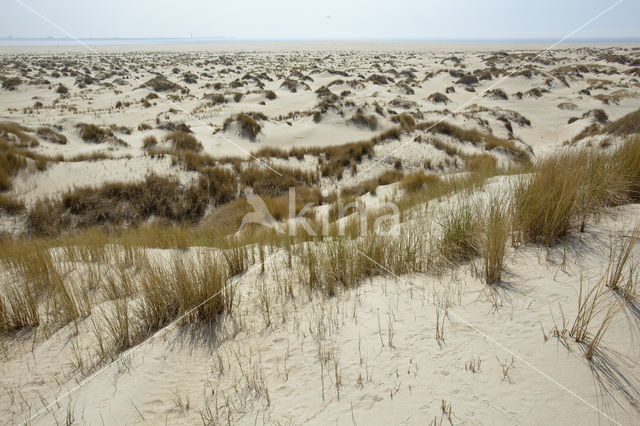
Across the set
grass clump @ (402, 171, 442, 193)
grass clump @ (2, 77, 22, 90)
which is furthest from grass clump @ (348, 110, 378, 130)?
grass clump @ (2, 77, 22, 90)

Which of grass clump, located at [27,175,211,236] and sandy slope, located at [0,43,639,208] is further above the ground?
sandy slope, located at [0,43,639,208]

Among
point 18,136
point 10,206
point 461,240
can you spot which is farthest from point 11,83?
point 461,240

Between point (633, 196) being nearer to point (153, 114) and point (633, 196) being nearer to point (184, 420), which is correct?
point (184, 420)

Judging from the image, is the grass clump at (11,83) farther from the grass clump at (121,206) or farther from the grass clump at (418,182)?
the grass clump at (418,182)

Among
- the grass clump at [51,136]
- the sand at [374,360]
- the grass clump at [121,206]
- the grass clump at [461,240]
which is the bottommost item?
the grass clump at [121,206]

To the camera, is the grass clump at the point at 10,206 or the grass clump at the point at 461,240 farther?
the grass clump at the point at 10,206

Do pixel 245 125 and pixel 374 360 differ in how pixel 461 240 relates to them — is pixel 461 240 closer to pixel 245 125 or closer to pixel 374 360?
pixel 374 360

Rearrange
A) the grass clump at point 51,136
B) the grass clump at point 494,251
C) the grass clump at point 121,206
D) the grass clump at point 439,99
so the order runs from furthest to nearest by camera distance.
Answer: the grass clump at point 439,99, the grass clump at point 51,136, the grass clump at point 121,206, the grass clump at point 494,251

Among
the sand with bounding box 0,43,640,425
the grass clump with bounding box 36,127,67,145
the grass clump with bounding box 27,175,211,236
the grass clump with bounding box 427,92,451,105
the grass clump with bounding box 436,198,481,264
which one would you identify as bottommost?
the grass clump with bounding box 27,175,211,236

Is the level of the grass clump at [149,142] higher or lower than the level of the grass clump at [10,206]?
higher

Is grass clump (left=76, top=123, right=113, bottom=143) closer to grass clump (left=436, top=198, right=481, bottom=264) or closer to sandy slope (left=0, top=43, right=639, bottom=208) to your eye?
sandy slope (left=0, top=43, right=639, bottom=208)

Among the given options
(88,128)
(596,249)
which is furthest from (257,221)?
(88,128)

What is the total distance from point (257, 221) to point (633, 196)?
6.25 meters

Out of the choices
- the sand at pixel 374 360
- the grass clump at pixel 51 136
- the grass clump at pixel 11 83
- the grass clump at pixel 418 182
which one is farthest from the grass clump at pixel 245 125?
the grass clump at pixel 11 83
